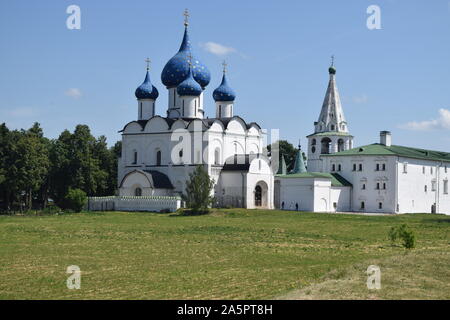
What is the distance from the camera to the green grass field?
13.2 metres

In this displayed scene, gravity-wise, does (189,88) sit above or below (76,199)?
above

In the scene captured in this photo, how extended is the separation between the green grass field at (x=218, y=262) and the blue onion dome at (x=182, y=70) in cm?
2536

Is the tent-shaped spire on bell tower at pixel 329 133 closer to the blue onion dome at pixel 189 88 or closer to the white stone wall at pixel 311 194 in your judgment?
the white stone wall at pixel 311 194

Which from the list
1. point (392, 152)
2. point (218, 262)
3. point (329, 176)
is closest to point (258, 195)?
point (329, 176)

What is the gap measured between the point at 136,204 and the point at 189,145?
20.9ft

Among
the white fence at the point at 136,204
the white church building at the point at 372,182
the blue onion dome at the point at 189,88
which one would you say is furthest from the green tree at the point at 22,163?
the white church building at the point at 372,182

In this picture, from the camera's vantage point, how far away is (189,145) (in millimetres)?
51781

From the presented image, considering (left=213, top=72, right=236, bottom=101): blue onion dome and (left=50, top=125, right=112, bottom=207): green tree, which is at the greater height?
(left=213, top=72, right=236, bottom=101): blue onion dome

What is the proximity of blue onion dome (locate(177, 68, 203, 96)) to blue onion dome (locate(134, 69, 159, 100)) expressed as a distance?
3.99 m

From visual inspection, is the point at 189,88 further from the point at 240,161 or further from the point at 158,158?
the point at 240,161

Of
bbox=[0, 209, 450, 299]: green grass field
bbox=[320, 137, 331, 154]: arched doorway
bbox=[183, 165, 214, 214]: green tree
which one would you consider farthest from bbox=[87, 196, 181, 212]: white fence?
bbox=[320, 137, 331, 154]: arched doorway

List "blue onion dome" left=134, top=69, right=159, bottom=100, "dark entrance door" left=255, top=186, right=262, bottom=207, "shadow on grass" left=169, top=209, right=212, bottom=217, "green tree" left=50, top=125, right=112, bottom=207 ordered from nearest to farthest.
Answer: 1. "shadow on grass" left=169, top=209, right=212, bottom=217
2. "dark entrance door" left=255, top=186, right=262, bottom=207
3. "green tree" left=50, top=125, right=112, bottom=207
4. "blue onion dome" left=134, top=69, right=159, bottom=100

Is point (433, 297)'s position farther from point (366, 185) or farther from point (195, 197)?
point (366, 185)

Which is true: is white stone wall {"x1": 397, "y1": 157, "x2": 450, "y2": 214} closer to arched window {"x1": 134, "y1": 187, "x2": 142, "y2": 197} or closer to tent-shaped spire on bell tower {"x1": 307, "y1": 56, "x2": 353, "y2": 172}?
tent-shaped spire on bell tower {"x1": 307, "y1": 56, "x2": 353, "y2": 172}
